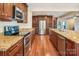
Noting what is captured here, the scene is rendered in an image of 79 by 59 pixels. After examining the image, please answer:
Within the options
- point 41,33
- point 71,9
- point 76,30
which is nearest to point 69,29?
point 76,30

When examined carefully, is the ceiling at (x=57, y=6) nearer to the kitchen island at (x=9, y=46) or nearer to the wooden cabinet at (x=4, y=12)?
the wooden cabinet at (x=4, y=12)

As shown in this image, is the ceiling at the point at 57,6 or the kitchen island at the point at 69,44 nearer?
the kitchen island at the point at 69,44

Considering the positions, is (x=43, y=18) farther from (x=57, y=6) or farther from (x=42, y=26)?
(x=57, y=6)

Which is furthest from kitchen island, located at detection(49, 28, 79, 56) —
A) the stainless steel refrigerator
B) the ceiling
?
the stainless steel refrigerator

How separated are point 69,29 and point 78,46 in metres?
2.44

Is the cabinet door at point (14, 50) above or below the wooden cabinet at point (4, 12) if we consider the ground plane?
below

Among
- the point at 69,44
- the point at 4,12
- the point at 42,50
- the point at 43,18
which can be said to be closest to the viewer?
the point at 4,12

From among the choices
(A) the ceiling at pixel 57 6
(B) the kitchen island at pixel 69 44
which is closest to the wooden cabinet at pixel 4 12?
(B) the kitchen island at pixel 69 44

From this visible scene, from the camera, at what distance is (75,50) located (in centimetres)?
194

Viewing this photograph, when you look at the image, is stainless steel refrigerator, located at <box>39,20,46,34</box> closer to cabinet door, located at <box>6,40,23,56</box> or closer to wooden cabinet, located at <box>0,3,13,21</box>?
wooden cabinet, located at <box>0,3,13,21</box>

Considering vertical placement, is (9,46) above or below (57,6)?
below

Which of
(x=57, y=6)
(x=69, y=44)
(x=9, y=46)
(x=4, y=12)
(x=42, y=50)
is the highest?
(x=57, y=6)

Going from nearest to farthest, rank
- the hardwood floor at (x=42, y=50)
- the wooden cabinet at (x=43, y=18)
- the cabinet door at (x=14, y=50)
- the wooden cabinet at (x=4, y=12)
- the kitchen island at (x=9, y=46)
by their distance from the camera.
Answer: the kitchen island at (x=9, y=46) < the cabinet door at (x=14, y=50) < the wooden cabinet at (x=4, y=12) < the hardwood floor at (x=42, y=50) < the wooden cabinet at (x=43, y=18)

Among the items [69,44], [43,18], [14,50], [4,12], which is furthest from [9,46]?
[43,18]
